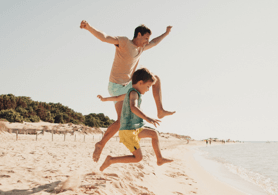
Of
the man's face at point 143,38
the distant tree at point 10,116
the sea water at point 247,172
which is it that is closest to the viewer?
the man's face at point 143,38

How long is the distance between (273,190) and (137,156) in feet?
26.0

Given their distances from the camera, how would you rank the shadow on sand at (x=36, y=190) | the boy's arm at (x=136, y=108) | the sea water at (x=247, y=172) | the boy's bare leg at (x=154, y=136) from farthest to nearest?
the sea water at (x=247, y=172)
the shadow on sand at (x=36, y=190)
the boy's bare leg at (x=154, y=136)
the boy's arm at (x=136, y=108)

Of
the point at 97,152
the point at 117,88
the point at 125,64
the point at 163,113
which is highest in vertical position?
the point at 125,64

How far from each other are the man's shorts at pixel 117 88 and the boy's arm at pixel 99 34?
A: 607mm

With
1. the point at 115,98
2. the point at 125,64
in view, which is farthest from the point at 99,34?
the point at 115,98

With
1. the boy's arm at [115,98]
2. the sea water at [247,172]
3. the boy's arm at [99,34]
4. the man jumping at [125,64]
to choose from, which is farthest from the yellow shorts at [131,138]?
the sea water at [247,172]

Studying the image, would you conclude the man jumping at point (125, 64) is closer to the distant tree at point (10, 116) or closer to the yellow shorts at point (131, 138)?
the yellow shorts at point (131, 138)

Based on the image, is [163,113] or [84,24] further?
[163,113]

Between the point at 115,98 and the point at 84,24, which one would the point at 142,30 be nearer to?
the point at 84,24

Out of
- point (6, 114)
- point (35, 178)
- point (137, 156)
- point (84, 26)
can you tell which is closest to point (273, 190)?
point (137, 156)

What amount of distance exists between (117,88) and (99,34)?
2.62 feet

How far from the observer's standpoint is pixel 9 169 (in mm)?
3965

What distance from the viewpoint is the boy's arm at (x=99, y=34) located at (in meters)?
2.50

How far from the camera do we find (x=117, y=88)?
A: 3.03 metres
